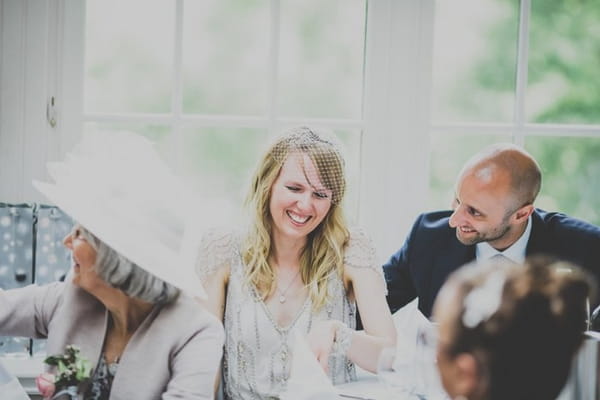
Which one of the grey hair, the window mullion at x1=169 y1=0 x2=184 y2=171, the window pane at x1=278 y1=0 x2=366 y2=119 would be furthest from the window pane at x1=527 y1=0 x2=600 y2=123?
the grey hair

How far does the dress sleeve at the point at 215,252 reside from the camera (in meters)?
2.55

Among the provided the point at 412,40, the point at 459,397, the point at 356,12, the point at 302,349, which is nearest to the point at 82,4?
the point at 356,12

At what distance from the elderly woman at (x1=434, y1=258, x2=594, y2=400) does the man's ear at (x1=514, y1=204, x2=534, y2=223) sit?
1.69m

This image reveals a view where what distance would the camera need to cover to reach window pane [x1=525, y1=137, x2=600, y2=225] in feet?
10.6

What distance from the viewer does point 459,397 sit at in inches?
42.1

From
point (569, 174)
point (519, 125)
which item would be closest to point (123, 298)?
point (519, 125)

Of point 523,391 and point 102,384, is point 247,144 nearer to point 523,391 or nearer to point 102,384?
point 102,384

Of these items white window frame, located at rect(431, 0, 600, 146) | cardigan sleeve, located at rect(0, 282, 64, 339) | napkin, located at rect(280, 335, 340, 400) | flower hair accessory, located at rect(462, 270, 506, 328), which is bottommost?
napkin, located at rect(280, 335, 340, 400)

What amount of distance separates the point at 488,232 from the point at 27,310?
1423mm

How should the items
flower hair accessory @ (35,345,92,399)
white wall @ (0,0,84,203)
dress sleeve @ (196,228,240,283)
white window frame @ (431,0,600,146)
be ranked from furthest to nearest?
white window frame @ (431,0,600,146)
white wall @ (0,0,84,203)
dress sleeve @ (196,228,240,283)
flower hair accessory @ (35,345,92,399)

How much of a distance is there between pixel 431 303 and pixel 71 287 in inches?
49.4

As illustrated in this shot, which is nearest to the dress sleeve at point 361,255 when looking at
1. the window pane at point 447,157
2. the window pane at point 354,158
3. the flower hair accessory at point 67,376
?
the window pane at point 354,158

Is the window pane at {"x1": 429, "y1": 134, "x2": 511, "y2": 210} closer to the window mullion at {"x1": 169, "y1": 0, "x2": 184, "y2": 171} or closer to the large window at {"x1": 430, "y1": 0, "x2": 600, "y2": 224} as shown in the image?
the large window at {"x1": 430, "y1": 0, "x2": 600, "y2": 224}

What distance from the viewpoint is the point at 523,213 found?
2756 millimetres
